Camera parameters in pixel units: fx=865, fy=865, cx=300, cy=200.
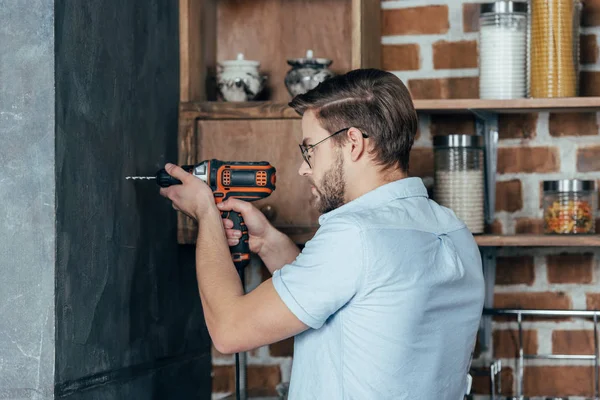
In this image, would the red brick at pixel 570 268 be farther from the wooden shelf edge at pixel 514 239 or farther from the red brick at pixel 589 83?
the red brick at pixel 589 83

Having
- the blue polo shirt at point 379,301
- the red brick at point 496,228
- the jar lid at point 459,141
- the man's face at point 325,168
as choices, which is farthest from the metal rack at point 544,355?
the man's face at point 325,168

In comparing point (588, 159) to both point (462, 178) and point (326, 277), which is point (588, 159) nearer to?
point (462, 178)

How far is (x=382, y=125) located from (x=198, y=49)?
0.76m

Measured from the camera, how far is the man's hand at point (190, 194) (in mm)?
1680

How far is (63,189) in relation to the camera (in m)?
1.45

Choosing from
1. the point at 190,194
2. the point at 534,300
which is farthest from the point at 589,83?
the point at 190,194

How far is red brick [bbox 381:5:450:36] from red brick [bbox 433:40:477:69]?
0.13 feet

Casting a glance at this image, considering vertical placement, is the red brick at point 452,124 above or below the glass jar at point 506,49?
below

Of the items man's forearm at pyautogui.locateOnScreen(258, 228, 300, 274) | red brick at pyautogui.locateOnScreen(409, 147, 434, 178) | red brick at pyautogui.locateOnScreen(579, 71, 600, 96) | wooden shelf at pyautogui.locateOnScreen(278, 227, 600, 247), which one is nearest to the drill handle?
man's forearm at pyautogui.locateOnScreen(258, 228, 300, 274)

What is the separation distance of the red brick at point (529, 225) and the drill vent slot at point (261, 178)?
739 mm

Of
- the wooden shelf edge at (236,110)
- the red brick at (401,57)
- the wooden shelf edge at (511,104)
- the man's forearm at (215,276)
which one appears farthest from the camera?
the red brick at (401,57)

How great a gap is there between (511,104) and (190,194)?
721 mm

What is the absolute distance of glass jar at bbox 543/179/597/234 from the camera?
6.33 feet

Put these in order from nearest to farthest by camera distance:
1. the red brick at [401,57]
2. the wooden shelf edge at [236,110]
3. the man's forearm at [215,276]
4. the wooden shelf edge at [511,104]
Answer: the man's forearm at [215,276] → the wooden shelf edge at [511,104] → the wooden shelf edge at [236,110] → the red brick at [401,57]
